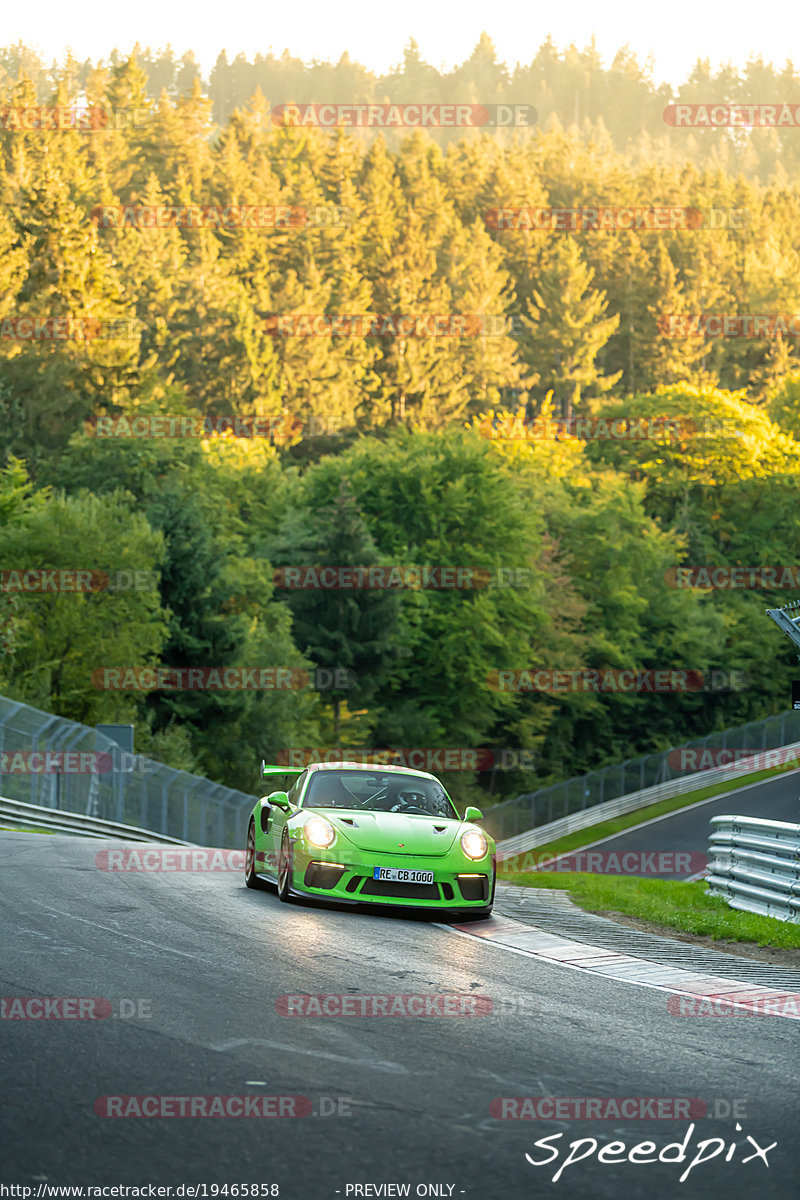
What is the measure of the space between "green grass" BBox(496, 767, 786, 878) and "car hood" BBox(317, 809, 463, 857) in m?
34.7

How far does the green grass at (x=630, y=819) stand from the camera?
53.3m

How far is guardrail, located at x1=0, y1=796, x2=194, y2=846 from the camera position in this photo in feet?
86.3

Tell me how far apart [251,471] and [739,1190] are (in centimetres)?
7760

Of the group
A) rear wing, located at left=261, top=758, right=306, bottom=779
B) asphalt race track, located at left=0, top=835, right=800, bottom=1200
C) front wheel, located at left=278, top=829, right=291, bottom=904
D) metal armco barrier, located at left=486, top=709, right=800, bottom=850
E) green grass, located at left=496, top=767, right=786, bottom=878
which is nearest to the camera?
asphalt race track, located at left=0, top=835, right=800, bottom=1200

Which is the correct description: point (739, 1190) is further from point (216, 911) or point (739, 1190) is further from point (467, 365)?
point (467, 365)

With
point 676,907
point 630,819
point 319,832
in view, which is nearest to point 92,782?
point 676,907

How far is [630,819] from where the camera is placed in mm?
57375

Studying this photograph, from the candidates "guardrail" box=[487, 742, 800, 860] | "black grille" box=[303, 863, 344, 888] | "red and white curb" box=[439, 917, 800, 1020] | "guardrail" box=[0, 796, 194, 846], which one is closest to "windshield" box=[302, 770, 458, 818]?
"black grille" box=[303, 863, 344, 888]

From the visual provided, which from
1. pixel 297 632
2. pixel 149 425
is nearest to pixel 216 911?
pixel 297 632

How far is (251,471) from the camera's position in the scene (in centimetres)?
8175

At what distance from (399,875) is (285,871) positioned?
4.00 feet

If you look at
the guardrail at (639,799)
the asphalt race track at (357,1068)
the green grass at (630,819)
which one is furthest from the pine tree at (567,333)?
the asphalt race track at (357,1068)

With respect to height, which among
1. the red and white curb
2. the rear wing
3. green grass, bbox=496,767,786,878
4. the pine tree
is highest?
the pine tree

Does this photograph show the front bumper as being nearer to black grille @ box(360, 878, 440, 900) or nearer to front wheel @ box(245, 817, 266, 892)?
black grille @ box(360, 878, 440, 900)
